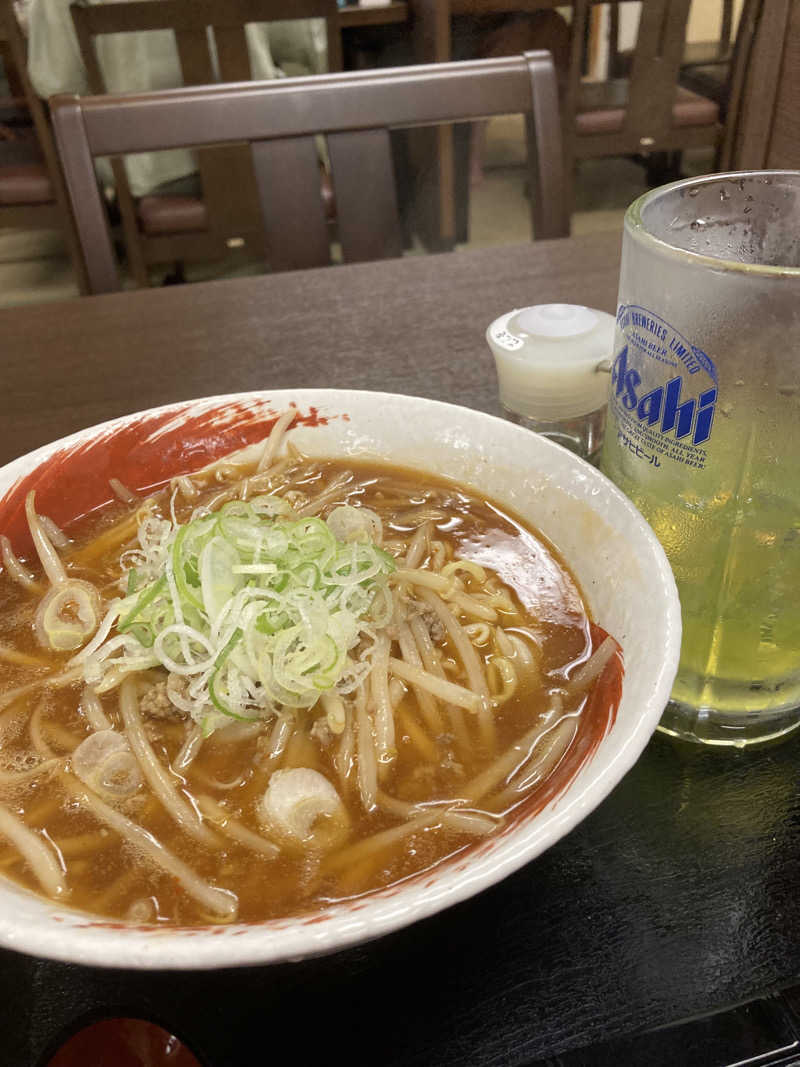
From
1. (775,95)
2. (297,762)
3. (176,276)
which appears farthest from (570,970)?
(176,276)

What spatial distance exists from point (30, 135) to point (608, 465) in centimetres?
555

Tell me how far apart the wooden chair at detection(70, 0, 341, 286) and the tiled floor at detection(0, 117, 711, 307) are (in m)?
0.66

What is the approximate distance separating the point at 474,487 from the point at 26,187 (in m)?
4.93

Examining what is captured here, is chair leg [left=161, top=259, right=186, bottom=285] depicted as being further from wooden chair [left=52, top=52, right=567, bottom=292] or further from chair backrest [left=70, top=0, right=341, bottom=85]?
wooden chair [left=52, top=52, right=567, bottom=292]

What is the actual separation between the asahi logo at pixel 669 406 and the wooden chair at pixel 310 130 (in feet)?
5.72

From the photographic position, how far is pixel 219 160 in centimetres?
491

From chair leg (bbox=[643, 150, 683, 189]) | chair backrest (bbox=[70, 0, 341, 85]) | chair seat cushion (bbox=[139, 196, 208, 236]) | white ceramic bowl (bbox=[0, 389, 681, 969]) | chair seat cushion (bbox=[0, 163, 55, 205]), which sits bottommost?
chair leg (bbox=[643, 150, 683, 189])

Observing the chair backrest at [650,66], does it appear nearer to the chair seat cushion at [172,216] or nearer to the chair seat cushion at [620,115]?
the chair seat cushion at [620,115]

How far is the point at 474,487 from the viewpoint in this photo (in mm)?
1331

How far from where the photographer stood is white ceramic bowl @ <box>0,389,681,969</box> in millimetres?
679

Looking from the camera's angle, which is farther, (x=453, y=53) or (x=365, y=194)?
(x=453, y=53)

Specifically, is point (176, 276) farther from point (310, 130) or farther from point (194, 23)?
point (310, 130)

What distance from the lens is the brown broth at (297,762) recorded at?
32.8 inches

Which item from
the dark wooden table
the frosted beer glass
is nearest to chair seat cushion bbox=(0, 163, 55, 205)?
the frosted beer glass
